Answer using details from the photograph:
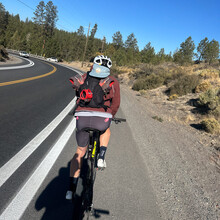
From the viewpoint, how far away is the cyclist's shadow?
230 cm

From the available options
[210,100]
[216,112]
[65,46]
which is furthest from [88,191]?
[65,46]

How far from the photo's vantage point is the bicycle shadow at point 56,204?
90.7 inches

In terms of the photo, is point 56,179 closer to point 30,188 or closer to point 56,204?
point 30,188

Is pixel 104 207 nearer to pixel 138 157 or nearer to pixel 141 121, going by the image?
pixel 138 157

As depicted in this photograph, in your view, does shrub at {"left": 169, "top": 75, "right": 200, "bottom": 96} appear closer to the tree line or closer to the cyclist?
the cyclist

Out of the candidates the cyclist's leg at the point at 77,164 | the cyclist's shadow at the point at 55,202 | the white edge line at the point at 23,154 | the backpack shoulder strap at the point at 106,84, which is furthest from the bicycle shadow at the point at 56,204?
the backpack shoulder strap at the point at 106,84

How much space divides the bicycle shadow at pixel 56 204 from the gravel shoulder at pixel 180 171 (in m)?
1.26

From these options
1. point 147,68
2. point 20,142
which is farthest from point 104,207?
point 147,68

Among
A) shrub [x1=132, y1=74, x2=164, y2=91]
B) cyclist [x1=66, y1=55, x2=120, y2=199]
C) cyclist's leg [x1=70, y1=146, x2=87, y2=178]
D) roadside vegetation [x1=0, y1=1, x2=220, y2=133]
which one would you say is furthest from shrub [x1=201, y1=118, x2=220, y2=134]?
shrub [x1=132, y1=74, x2=164, y2=91]

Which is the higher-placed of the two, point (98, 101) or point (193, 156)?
point (98, 101)

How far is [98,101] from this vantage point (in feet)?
7.67

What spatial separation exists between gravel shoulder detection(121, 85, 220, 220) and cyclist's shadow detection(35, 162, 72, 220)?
1.44 m

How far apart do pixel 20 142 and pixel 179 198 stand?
334 cm

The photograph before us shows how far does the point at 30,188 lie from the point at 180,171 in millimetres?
3183
